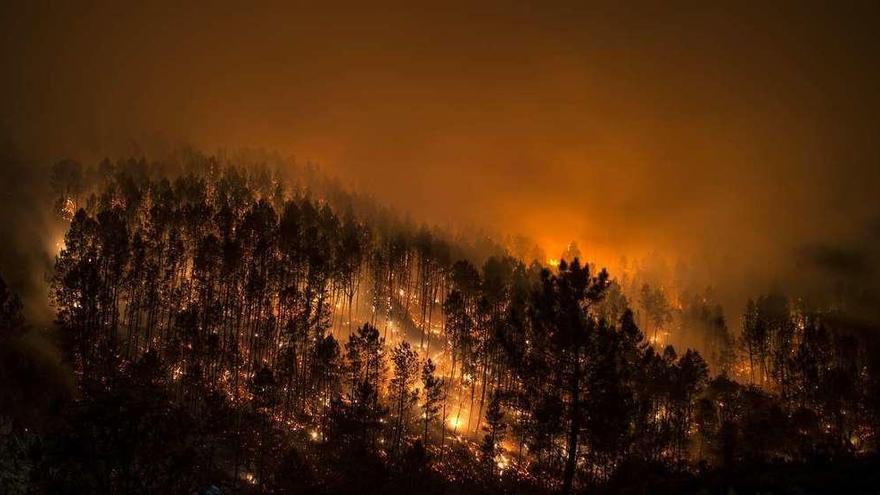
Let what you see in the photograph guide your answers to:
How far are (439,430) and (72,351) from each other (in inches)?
1714

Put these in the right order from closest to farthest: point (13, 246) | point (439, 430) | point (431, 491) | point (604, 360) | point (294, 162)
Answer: point (604, 360), point (431, 491), point (439, 430), point (13, 246), point (294, 162)

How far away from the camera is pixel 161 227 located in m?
76.8

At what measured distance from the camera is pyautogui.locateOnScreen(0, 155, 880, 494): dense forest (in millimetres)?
25141

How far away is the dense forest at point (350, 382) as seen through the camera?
25141mm

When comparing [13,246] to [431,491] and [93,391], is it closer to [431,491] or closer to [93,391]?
[431,491]

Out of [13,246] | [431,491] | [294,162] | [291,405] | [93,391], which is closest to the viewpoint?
[93,391]

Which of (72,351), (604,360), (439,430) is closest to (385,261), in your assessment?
(439,430)

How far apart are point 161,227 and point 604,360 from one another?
66.6 meters

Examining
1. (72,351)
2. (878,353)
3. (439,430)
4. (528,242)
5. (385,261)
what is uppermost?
(528,242)

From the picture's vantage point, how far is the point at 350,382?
229 ft

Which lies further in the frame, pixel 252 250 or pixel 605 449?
pixel 252 250

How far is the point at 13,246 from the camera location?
8150 centimetres

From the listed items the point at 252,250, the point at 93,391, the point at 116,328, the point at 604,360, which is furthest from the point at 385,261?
the point at 93,391

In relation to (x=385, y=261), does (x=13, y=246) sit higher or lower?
lower
